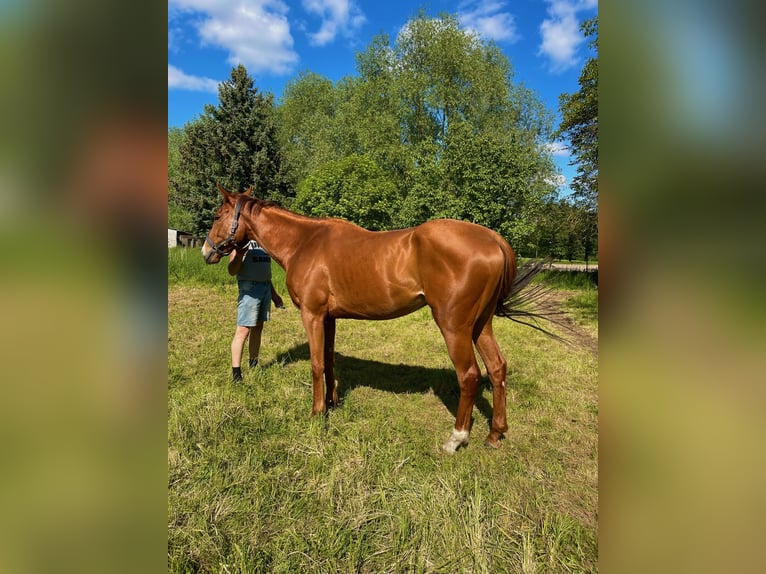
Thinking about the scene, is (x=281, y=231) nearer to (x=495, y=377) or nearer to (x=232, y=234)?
(x=232, y=234)

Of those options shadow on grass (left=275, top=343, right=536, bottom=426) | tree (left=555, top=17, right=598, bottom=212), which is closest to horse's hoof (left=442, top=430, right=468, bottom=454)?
shadow on grass (left=275, top=343, right=536, bottom=426)

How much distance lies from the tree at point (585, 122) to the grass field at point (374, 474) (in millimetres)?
7872

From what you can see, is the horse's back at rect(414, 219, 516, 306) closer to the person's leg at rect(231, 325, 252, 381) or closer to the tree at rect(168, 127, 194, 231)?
the person's leg at rect(231, 325, 252, 381)

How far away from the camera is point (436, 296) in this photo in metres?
3.10

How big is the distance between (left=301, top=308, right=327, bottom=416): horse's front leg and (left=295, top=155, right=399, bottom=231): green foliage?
37.4ft

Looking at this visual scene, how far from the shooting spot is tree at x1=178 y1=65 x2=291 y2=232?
24094mm

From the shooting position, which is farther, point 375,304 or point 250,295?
point 250,295

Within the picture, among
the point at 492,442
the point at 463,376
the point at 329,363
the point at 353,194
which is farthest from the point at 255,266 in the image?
the point at 353,194

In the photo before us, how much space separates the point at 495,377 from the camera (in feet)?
11.1

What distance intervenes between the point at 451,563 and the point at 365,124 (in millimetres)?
23226

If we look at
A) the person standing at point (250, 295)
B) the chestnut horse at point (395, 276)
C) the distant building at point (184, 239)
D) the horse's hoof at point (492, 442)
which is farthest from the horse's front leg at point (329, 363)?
the distant building at point (184, 239)

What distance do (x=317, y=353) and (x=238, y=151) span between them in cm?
2400

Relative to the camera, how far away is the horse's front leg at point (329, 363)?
3875 millimetres
